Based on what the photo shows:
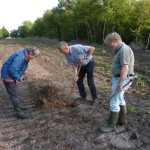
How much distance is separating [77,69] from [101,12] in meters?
28.3

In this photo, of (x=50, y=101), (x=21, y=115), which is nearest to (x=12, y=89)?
(x=21, y=115)

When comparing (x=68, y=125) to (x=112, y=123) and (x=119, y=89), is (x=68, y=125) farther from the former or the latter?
(x=119, y=89)

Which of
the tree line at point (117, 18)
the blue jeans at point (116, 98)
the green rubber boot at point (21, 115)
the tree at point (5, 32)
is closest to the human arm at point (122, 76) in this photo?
the blue jeans at point (116, 98)

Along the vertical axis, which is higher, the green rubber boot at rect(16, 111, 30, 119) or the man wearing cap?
the man wearing cap

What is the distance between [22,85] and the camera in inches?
424

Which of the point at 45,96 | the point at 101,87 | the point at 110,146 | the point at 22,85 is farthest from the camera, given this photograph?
the point at 22,85

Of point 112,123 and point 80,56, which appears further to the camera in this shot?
point 80,56

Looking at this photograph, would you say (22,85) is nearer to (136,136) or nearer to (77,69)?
(77,69)

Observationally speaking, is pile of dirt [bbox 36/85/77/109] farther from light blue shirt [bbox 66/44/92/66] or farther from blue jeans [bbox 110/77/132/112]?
blue jeans [bbox 110/77/132/112]

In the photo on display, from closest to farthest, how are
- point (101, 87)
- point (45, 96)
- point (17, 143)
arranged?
point (17, 143) < point (45, 96) < point (101, 87)

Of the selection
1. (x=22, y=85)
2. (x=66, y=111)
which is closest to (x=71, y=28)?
(x=22, y=85)

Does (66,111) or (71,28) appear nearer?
(66,111)

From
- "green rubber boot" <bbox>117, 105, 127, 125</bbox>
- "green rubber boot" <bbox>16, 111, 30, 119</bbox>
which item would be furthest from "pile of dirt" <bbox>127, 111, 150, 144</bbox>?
"green rubber boot" <bbox>16, 111, 30, 119</bbox>

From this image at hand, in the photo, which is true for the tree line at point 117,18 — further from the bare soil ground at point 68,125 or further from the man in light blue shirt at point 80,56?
the man in light blue shirt at point 80,56
